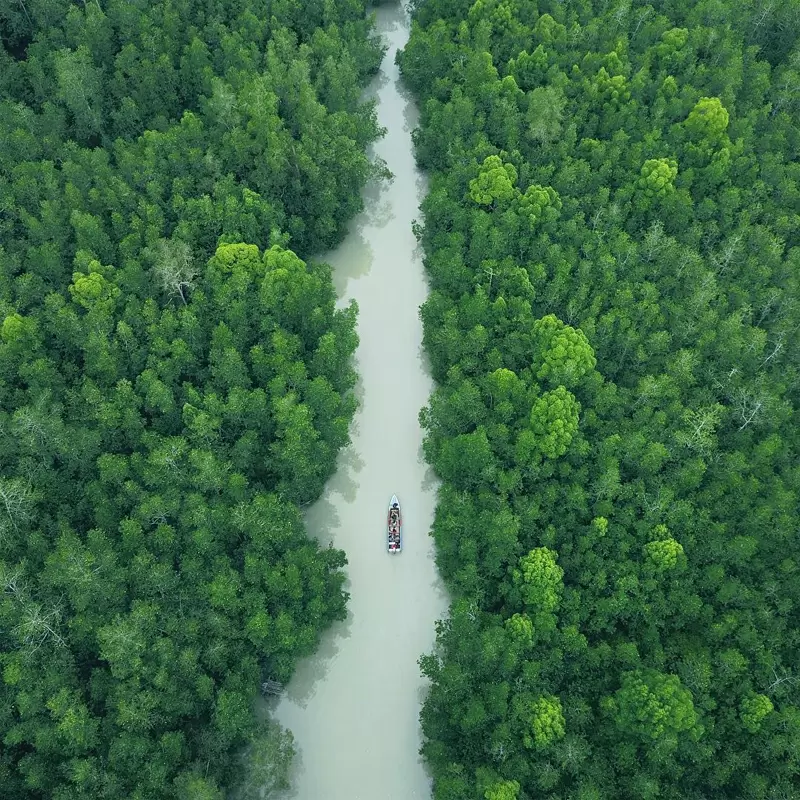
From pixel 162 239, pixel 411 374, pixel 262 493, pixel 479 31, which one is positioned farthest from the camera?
pixel 479 31

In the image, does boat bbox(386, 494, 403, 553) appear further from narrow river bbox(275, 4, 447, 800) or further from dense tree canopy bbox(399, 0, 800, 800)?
dense tree canopy bbox(399, 0, 800, 800)

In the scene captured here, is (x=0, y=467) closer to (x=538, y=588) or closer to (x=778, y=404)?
(x=538, y=588)

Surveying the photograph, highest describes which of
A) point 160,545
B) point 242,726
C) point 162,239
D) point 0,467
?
point 162,239

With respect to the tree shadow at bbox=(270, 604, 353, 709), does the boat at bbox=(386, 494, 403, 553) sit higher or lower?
higher

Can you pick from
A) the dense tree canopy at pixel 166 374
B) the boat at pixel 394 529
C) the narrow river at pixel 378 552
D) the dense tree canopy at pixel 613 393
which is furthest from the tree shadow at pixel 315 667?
the dense tree canopy at pixel 613 393

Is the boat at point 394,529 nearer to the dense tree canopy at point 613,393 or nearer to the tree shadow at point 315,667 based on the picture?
the dense tree canopy at point 613,393

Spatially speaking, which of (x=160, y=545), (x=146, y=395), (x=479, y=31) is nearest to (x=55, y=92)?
(x=146, y=395)

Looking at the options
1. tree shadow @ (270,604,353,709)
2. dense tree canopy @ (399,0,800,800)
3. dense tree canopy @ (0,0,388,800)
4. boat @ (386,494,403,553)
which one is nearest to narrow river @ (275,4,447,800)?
tree shadow @ (270,604,353,709)
